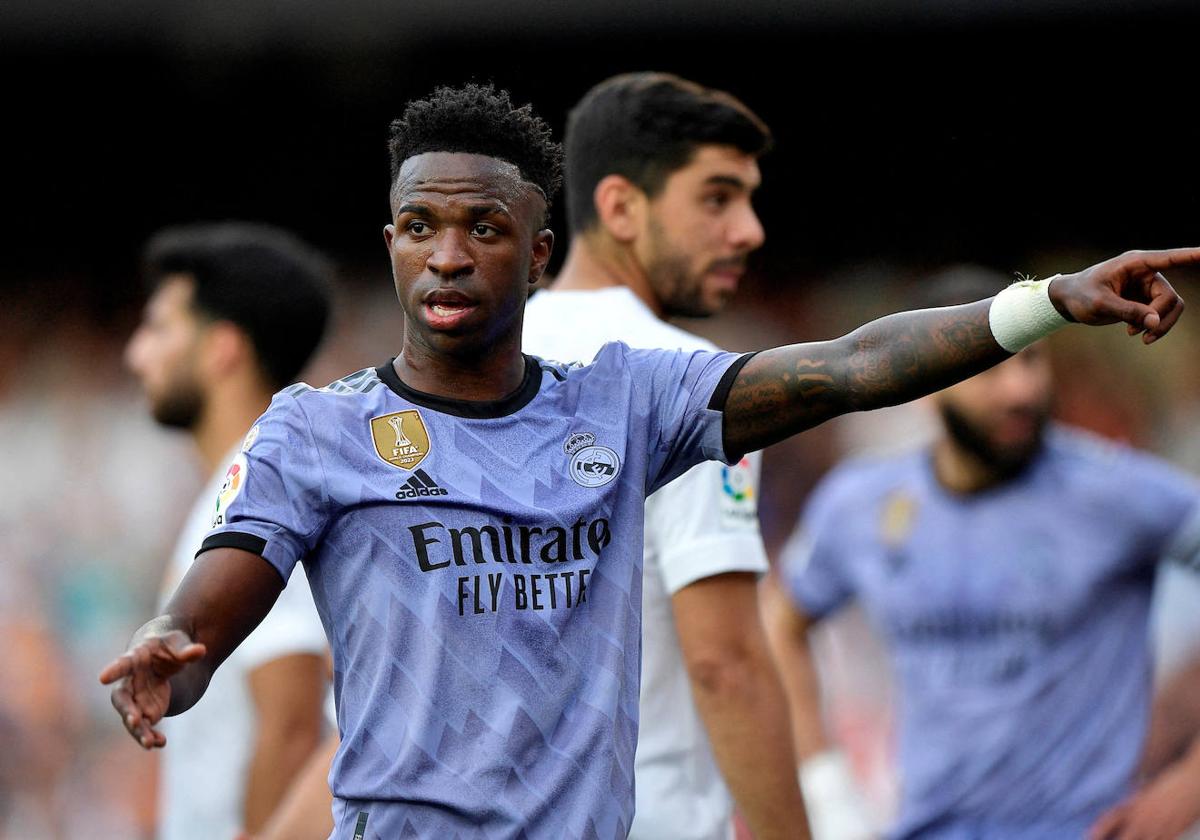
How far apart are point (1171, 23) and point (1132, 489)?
5.19m

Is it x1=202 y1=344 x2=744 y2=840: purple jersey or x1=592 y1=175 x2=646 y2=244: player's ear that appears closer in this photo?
x1=202 y1=344 x2=744 y2=840: purple jersey

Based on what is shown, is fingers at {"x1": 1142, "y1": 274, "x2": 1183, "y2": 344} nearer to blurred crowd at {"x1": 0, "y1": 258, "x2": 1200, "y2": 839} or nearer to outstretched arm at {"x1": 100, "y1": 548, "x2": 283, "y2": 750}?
outstretched arm at {"x1": 100, "y1": 548, "x2": 283, "y2": 750}

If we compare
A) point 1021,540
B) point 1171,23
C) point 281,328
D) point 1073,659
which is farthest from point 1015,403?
point 1171,23

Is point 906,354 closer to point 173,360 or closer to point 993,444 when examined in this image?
point 173,360

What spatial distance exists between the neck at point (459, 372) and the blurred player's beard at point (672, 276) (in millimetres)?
1584

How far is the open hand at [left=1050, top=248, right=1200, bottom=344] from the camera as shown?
8.81 feet

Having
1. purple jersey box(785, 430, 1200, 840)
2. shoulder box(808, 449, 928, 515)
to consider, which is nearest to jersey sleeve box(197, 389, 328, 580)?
purple jersey box(785, 430, 1200, 840)

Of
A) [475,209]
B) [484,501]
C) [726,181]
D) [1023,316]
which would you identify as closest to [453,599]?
[484,501]

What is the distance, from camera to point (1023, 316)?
9.18 ft

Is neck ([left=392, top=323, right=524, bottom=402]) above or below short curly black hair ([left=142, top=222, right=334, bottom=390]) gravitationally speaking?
below

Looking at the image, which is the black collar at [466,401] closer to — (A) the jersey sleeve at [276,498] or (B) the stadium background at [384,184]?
(A) the jersey sleeve at [276,498]

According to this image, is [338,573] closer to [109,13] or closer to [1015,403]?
[1015,403]

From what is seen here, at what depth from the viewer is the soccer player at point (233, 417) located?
16.5ft

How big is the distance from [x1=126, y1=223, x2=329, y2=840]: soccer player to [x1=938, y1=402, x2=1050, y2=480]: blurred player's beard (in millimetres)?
2261
